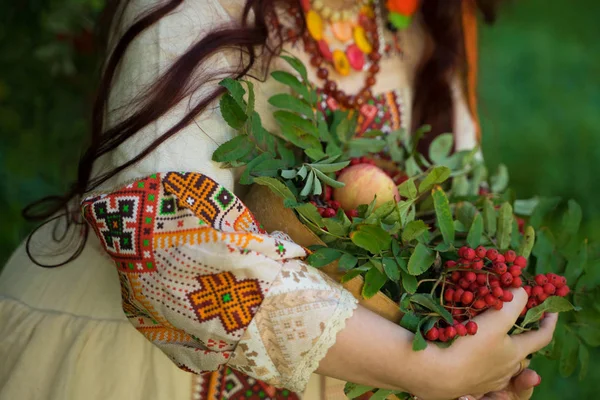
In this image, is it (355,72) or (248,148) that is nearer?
(248,148)

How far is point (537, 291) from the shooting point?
1027mm

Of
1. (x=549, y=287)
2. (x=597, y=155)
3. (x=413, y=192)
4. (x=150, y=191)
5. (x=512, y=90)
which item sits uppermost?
(x=150, y=191)

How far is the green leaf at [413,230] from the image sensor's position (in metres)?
0.96

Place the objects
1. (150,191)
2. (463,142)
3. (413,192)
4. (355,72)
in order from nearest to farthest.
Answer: (150,191) → (413,192) → (355,72) → (463,142)

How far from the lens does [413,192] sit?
3.29ft

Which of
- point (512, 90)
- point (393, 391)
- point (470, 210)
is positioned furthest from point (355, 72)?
point (512, 90)

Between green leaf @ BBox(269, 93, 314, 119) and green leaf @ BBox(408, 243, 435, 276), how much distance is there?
0.97ft

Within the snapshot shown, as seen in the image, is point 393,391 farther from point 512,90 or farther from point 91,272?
point 512,90

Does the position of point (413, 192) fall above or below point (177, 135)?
below

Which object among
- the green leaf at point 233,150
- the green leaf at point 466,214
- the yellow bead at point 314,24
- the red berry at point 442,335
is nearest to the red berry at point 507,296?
the red berry at point 442,335

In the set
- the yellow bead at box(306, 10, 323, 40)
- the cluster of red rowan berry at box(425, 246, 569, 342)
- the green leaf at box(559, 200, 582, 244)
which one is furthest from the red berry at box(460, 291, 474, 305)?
the yellow bead at box(306, 10, 323, 40)

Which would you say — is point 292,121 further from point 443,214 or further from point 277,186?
point 443,214

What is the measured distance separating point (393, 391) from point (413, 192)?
302 millimetres

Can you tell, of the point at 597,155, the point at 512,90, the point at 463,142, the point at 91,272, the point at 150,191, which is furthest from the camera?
the point at 512,90
